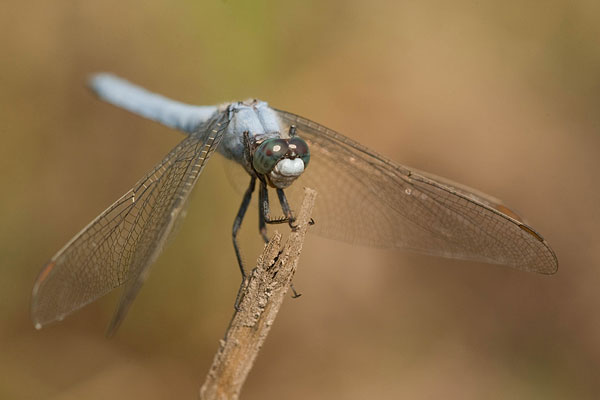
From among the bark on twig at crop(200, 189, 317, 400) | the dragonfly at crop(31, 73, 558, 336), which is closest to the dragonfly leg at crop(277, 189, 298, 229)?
the dragonfly at crop(31, 73, 558, 336)

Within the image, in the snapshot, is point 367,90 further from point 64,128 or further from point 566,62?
point 64,128

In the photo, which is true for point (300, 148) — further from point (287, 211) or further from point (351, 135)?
point (351, 135)

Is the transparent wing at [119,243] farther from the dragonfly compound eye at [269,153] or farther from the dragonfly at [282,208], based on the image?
the dragonfly compound eye at [269,153]

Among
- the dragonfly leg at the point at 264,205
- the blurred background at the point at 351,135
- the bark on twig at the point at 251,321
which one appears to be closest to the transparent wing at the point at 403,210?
the dragonfly leg at the point at 264,205

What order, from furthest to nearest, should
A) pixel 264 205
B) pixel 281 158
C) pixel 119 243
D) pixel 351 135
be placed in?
pixel 351 135 < pixel 264 205 < pixel 281 158 < pixel 119 243

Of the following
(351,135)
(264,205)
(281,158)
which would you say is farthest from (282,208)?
(351,135)

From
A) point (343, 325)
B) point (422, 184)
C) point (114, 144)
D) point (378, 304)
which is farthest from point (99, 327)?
point (422, 184)

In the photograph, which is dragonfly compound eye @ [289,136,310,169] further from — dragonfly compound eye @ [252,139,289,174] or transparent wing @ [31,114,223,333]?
transparent wing @ [31,114,223,333]
